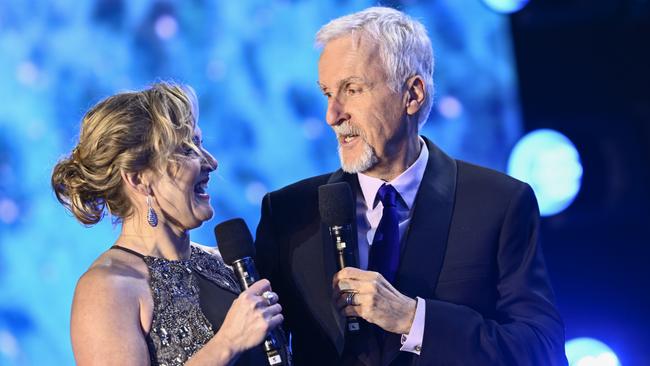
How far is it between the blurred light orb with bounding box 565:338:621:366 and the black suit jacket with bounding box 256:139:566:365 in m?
1.57

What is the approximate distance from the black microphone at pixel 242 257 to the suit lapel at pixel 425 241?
367 millimetres

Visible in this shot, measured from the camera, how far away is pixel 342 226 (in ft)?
7.85

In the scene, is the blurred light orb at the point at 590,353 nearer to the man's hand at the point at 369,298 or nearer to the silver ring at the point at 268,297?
the man's hand at the point at 369,298

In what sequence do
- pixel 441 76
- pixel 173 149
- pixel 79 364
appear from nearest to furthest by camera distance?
pixel 79 364, pixel 173 149, pixel 441 76

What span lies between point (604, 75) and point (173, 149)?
2.35 m

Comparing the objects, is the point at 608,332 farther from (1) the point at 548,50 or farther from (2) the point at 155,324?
(2) the point at 155,324

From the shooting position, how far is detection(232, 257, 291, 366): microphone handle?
228cm

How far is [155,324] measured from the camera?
2396 millimetres

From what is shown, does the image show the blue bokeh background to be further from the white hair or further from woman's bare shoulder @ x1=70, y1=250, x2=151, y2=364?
woman's bare shoulder @ x1=70, y1=250, x2=151, y2=364

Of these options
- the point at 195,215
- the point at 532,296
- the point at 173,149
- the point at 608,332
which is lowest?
the point at 608,332

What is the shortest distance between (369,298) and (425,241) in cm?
38

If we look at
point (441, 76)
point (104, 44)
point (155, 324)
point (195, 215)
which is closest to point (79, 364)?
point (155, 324)

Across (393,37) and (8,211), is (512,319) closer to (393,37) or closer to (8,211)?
(393,37)

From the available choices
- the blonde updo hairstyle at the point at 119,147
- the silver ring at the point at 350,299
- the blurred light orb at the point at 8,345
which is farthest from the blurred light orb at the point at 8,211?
the silver ring at the point at 350,299
